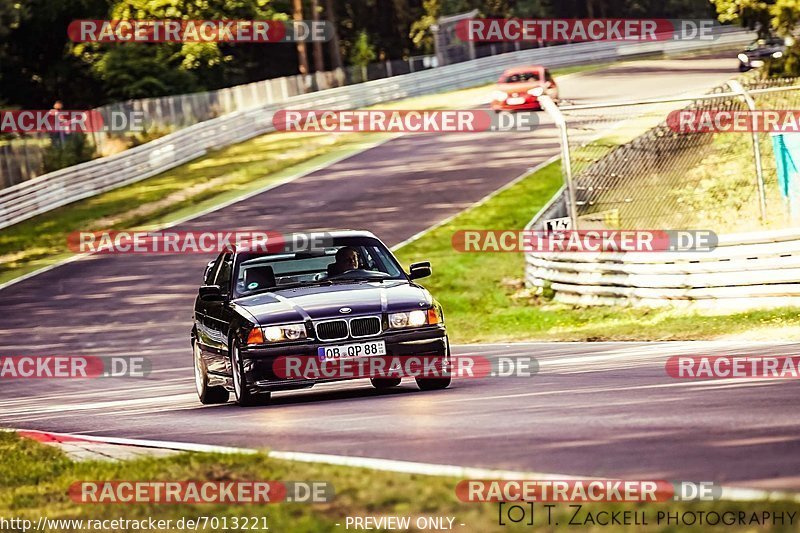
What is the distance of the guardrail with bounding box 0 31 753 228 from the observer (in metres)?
39.0

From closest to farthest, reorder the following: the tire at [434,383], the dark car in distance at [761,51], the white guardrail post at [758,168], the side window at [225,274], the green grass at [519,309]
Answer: the tire at [434,383]
the side window at [225,274]
the green grass at [519,309]
the white guardrail post at [758,168]
the dark car in distance at [761,51]

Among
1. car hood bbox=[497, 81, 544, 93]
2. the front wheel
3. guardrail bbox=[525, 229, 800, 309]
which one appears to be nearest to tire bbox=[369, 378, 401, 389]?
the front wheel

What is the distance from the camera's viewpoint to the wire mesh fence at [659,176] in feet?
70.4

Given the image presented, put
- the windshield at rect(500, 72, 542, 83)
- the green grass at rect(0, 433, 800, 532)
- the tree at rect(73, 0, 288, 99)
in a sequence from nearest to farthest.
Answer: the green grass at rect(0, 433, 800, 532), the windshield at rect(500, 72, 542, 83), the tree at rect(73, 0, 288, 99)

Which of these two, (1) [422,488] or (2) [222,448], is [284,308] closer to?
(2) [222,448]

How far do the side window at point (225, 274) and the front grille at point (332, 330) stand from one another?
5.18 ft

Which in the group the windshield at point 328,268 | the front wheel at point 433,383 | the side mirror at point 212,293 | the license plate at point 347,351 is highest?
the windshield at point 328,268

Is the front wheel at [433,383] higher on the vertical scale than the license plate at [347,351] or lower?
lower

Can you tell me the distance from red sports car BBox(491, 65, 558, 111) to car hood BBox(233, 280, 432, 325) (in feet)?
106

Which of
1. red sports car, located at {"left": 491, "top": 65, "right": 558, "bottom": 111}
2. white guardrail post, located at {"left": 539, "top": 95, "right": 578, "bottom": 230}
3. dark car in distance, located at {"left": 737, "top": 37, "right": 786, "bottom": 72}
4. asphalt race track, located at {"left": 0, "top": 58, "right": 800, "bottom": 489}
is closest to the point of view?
asphalt race track, located at {"left": 0, "top": 58, "right": 800, "bottom": 489}

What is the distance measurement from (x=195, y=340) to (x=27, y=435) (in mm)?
2734

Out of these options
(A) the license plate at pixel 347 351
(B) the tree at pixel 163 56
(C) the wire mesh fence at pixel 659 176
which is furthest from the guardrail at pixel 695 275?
(B) the tree at pixel 163 56

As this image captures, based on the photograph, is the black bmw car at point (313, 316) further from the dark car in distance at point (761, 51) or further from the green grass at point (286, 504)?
the dark car in distance at point (761, 51)

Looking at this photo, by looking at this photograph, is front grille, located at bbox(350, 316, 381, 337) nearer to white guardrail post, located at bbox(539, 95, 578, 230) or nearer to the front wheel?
the front wheel
